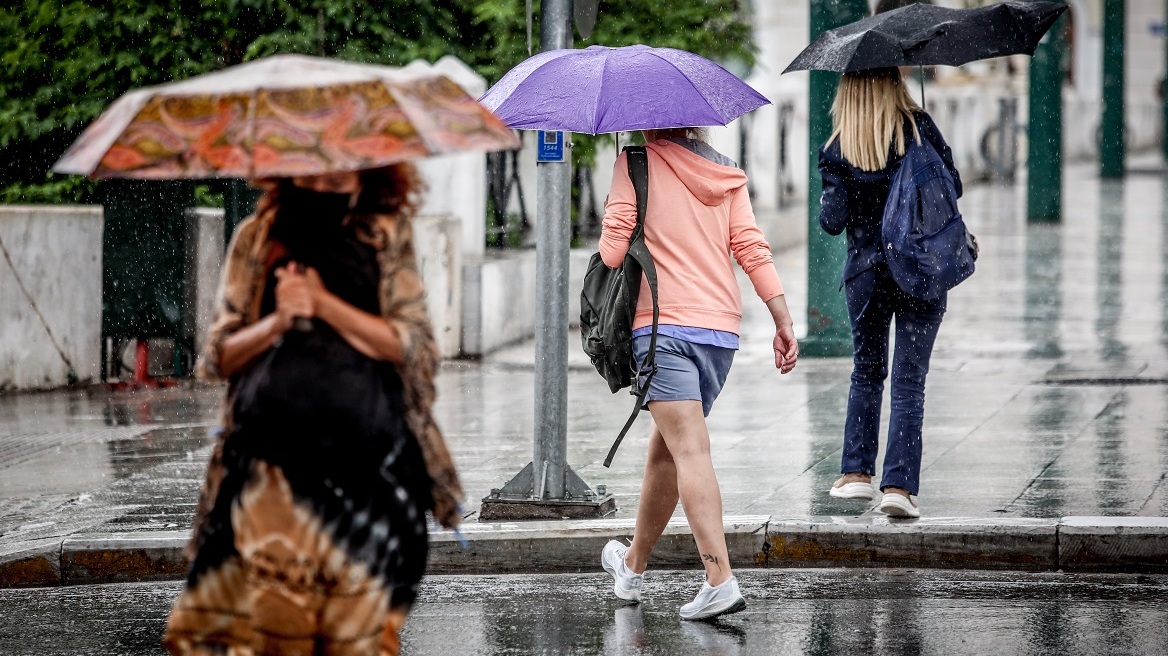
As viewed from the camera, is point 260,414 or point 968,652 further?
point 968,652

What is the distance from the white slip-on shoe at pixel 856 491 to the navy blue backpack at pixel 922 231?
3.15 feet

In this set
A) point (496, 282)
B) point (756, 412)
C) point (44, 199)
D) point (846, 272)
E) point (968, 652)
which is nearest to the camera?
point (968, 652)

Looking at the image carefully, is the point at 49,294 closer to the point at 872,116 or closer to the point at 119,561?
the point at 119,561

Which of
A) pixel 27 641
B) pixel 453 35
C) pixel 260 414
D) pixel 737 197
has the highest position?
pixel 453 35

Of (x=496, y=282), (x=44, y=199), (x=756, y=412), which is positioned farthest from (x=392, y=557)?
(x=44, y=199)

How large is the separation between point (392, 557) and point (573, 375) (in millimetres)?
7696

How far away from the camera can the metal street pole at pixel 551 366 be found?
7.13 metres

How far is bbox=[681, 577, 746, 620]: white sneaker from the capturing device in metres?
5.82

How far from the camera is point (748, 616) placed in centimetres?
603

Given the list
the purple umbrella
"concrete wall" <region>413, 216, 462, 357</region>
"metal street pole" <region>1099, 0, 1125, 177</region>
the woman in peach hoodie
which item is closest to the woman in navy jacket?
the purple umbrella

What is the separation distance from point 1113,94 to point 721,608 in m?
30.6

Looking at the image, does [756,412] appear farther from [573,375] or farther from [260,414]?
[260,414]

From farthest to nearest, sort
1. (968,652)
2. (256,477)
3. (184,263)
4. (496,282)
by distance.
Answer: (496,282), (184,263), (968,652), (256,477)

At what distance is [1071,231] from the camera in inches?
883
